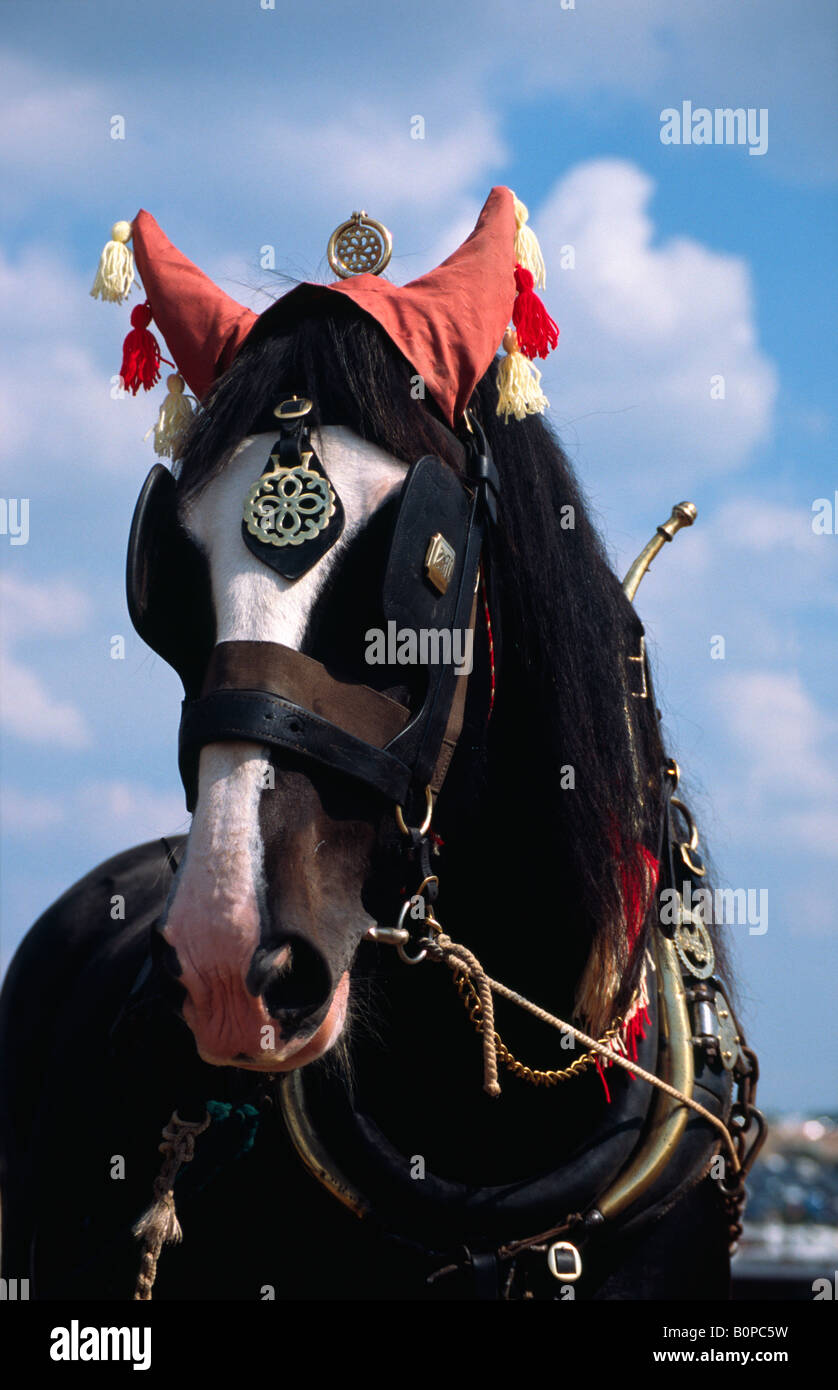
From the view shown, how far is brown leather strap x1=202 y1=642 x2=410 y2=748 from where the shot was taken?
2211 mm

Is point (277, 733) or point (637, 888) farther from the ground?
point (277, 733)

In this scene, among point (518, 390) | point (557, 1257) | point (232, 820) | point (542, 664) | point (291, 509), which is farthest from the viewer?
point (518, 390)

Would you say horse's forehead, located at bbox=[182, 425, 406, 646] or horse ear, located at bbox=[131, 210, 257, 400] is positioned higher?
horse ear, located at bbox=[131, 210, 257, 400]

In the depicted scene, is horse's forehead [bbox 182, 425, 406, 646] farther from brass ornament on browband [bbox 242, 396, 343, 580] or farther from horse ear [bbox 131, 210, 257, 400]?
horse ear [bbox 131, 210, 257, 400]

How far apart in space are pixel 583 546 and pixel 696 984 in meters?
1.07

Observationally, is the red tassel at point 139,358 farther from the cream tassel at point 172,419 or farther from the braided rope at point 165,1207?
the braided rope at point 165,1207

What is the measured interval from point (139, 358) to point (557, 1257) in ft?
7.63

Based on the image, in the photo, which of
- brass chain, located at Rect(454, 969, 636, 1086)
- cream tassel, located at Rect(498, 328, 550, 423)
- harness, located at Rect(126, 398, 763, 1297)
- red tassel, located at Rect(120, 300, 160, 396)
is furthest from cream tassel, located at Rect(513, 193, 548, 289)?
brass chain, located at Rect(454, 969, 636, 1086)

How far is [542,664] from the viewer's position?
2.78 m

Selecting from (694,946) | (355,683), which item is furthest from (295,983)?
(694,946)

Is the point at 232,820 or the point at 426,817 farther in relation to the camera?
the point at 426,817

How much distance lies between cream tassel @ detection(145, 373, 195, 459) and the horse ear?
21cm

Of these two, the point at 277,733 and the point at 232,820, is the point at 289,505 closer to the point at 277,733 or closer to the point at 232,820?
the point at 277,733
